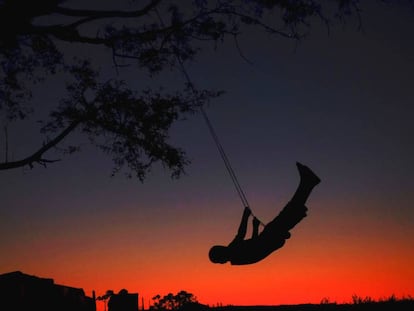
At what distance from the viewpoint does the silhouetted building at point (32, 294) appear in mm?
12375

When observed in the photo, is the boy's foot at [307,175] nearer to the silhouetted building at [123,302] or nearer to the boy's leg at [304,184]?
the boy's leg at [304,184]

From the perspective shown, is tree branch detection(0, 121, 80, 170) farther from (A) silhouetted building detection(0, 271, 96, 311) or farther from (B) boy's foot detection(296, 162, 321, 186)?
(B) boy's foot detection(296, 162, 321, 186)

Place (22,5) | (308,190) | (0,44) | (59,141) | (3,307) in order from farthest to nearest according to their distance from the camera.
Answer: (59,141)
(0,44)
(3,307)
(22,5)
(308,190)

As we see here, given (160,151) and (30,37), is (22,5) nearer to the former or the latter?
(30,37)

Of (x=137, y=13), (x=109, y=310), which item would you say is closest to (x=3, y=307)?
(x=109, y=310)

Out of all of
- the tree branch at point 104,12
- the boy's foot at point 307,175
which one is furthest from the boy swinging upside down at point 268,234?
the tree branch at point 104,12

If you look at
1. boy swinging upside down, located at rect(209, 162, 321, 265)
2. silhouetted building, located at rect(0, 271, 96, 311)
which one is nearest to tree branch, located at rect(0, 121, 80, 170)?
silhouetted building, located at rect(0, 271, 96, 311)

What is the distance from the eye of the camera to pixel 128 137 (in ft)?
53.7

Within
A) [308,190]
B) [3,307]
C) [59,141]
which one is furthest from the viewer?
[59,141]

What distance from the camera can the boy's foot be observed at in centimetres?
900

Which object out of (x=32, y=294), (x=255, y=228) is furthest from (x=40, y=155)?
(x=255, y=228)

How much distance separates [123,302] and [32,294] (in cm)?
202

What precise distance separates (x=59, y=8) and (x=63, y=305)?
7.04m

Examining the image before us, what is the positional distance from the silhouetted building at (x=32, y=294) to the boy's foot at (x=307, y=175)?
22.7ft
